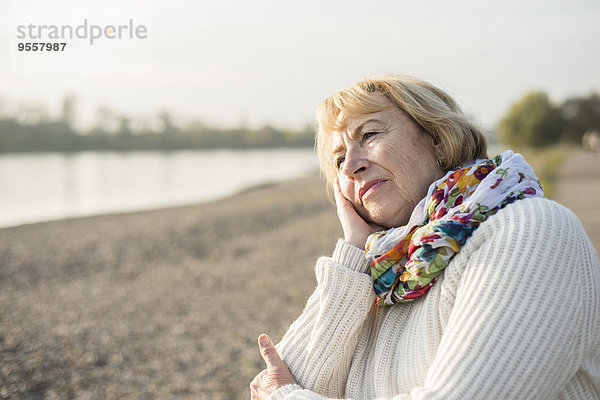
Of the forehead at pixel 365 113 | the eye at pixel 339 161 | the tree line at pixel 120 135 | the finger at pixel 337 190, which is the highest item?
the forehead at pixel 365 113

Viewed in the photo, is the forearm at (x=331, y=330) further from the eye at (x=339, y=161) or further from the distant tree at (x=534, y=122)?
the distant tree at (x=534, y=122)

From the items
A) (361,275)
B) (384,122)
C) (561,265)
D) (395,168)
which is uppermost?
(384,122)

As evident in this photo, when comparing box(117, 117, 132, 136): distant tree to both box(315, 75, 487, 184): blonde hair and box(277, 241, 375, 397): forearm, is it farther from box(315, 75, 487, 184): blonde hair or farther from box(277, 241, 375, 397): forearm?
box(277, 241, 375, 397): forearm

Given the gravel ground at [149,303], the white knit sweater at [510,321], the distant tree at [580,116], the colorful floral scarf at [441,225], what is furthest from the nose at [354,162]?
the distant tree at [580,116]

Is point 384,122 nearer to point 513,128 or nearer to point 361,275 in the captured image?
point 361,275

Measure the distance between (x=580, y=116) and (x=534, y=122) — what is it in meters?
10.5

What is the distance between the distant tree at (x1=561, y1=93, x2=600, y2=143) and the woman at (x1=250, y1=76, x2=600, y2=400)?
6371 cm

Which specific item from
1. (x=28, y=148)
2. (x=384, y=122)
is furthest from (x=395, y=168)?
(x=28, y=148)

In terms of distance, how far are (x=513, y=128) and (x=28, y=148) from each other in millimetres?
57240

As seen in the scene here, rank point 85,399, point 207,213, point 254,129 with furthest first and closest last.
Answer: point 254,129 < point 207,213 < point 85,399

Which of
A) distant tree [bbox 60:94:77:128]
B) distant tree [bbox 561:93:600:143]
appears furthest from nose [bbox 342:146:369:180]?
distant tree [bbox 60:94:77:128]

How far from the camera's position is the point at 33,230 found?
14.0 metres

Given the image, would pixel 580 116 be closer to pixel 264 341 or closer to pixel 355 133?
pixel 355 133

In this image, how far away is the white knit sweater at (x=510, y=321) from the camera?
128 centimetres
